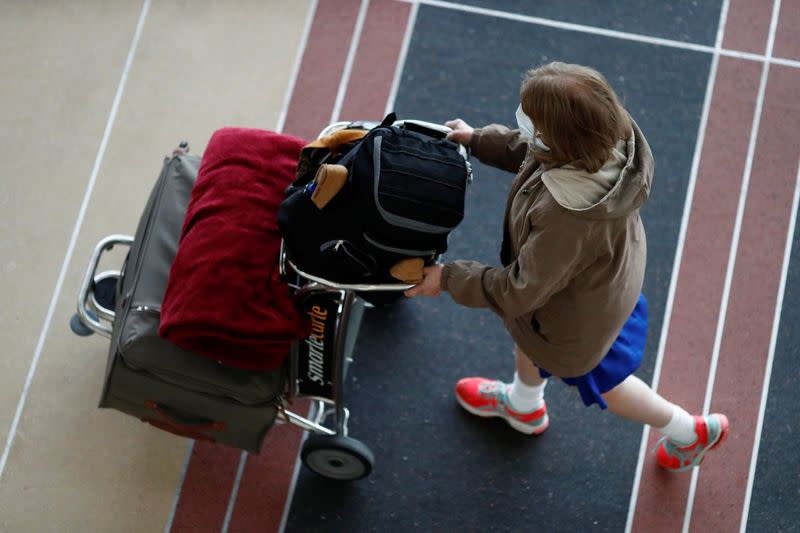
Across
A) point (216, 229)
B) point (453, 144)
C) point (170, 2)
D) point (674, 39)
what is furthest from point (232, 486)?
point (674, 39)

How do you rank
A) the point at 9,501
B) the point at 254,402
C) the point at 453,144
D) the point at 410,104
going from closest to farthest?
the point at 453,144
the point at 254,402
the point at 9,501
the point at 410,104

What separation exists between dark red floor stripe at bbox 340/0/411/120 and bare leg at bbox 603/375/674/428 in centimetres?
121

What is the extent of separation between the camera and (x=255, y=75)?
3.11 meters

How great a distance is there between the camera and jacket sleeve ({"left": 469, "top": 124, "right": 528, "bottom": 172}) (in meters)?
2.07

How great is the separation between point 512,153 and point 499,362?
92 cm

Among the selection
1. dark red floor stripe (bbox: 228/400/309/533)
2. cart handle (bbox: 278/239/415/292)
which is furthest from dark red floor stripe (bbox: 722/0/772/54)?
dark red floor stripe (bbox: 228/400/309/533)

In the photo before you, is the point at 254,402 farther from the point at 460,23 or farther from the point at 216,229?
the point at 460,23

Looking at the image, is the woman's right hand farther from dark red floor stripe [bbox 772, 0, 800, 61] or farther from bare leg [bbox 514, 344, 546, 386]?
dark red floor stripe [bbox 772, 0, 800, 61]

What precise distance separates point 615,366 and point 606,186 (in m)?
0.67

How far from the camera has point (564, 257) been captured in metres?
1.80

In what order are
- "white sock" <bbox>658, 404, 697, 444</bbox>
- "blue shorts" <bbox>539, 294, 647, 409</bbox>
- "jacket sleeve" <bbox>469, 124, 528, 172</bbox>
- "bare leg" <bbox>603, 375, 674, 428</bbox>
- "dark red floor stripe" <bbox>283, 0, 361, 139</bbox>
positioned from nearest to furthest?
"jacket sleeve" <bbox>469, 124, 528, 172</bbox> < "blue shorts" <bbox>539, 294, 647, 409</bbox> < "bare leg" <bbox>603, 375, 674, 428</bbox> < "white sock" <bbox>658, 404, 697, 444</bbox> < "dark red floor stripe" <bbox>283, 0, 361, 139</bbox>

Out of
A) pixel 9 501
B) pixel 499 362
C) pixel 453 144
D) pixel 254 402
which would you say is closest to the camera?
pixel 453 144

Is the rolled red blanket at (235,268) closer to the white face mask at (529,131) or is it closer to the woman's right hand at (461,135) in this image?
the woman's right hand at (461,135)

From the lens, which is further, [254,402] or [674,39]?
[674,39]
